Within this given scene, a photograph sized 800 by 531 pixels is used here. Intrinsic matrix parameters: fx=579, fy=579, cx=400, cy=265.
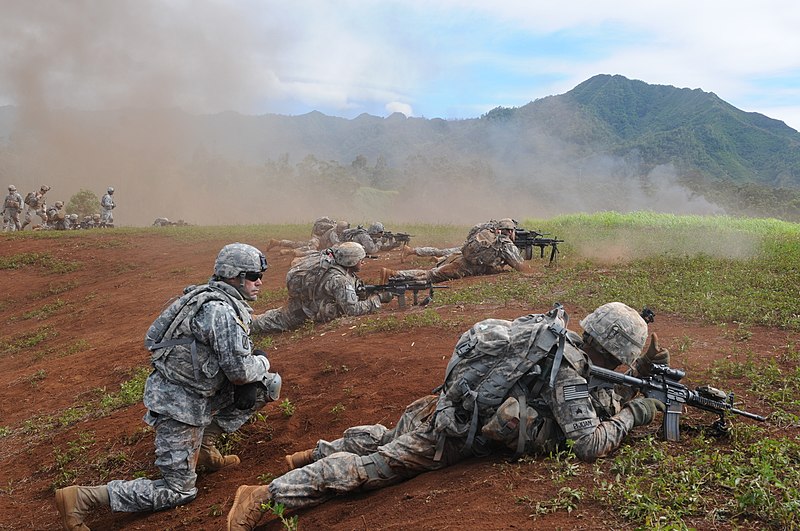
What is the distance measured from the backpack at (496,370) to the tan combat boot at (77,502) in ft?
8.11

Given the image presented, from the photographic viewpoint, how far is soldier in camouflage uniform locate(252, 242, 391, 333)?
903cm

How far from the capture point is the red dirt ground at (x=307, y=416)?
3629 millimetres

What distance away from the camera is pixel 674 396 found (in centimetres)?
416

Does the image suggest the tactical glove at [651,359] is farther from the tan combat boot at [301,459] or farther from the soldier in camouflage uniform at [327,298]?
the soldier in camouflage uniform at [327,298]

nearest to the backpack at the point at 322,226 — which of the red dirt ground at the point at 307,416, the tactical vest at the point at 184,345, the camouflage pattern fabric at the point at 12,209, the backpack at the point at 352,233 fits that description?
the backpack at the point at 352,233

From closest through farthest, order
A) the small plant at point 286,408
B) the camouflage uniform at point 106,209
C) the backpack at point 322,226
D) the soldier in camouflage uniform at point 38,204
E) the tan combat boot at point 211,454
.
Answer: the tan combat boot at point 211,454
the small plant at point 286,408
the backpack at point 322,226
the soldier in camouflage uniform at point 38,204
the camouflage uniform at point 106,209

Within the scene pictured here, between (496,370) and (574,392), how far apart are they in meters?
0.53

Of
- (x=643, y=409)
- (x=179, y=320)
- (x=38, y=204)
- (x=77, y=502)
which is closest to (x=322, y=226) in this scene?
(x=179, y=320)

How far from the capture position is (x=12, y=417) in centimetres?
720

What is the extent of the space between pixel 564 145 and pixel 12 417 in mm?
74926

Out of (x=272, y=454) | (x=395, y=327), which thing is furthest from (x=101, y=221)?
(x=272, y=454)

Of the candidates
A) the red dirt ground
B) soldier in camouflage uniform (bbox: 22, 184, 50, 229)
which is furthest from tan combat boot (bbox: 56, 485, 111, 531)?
soldier in camouflage uniform (bbox: 22, 184, 50, 229)

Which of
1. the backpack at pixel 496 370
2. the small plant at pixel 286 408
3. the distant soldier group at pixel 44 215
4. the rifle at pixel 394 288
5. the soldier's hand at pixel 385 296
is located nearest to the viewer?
the backpack at pixel 496 370

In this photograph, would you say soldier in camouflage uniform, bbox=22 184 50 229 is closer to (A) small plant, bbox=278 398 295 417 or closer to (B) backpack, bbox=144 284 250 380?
(A) small plant, bbox=278 398 295 417
